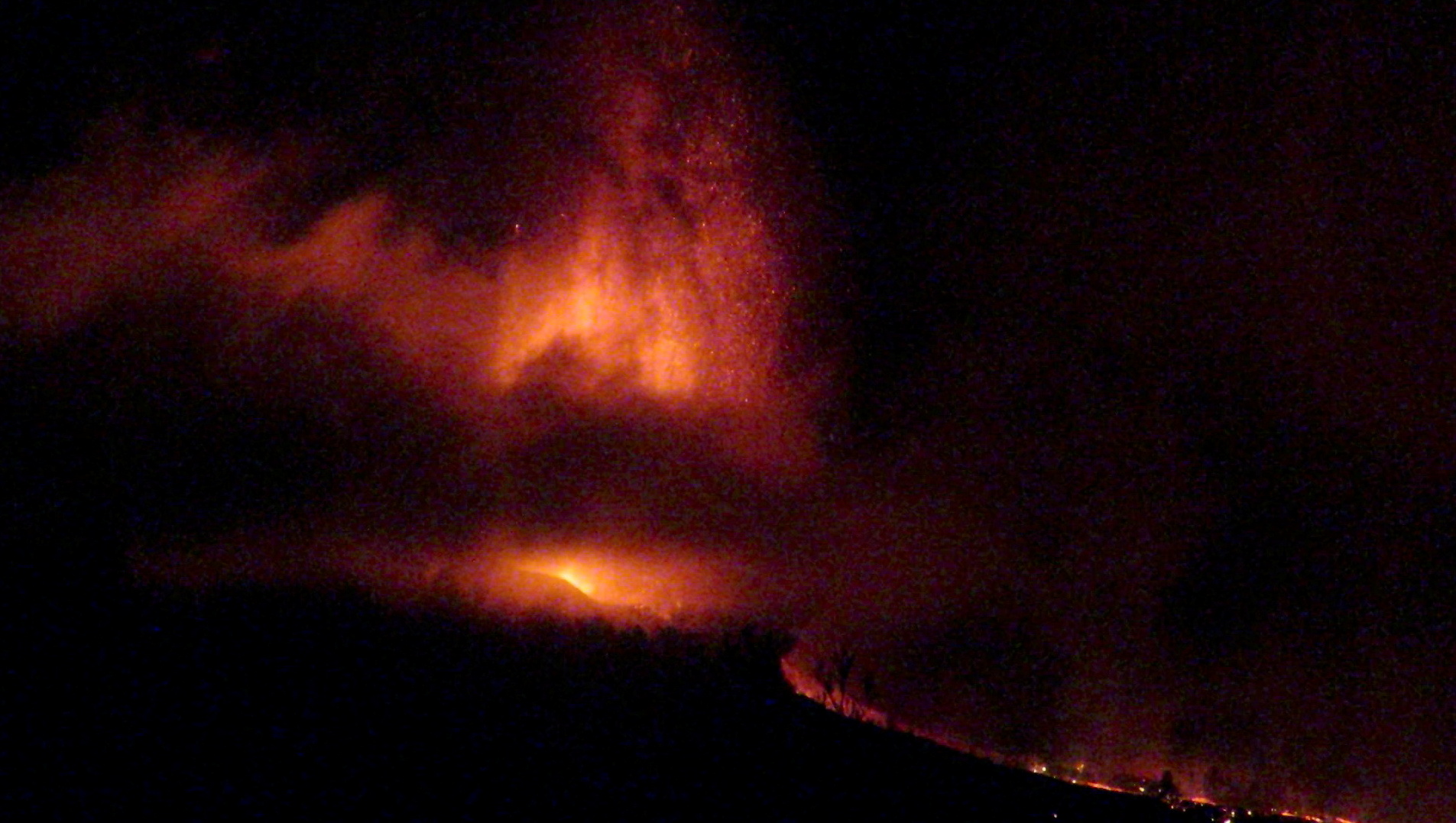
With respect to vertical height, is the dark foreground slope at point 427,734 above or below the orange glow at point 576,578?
below

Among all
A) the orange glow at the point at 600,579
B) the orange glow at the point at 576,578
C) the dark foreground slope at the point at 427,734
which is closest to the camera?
the dark foreground slope at the point at 427,734

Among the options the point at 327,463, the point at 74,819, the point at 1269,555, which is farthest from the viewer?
the point at 1269,555

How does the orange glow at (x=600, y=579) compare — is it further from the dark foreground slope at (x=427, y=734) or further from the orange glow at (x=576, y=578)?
the dark foreground slope at (x=427, y=734)

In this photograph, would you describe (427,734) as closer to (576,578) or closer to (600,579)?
(576,578)

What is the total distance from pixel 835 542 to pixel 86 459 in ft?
30.3

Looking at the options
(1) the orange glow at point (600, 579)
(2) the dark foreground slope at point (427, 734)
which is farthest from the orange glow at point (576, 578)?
(2) the dark foreground slope at point (427, 734)

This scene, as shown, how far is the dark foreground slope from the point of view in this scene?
680 cm

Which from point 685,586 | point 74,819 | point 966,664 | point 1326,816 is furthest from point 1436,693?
point 74,819

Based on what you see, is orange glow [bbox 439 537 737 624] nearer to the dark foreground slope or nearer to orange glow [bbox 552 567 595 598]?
orange glow [bbox 552 567 595 598]

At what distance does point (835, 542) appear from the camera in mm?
16219

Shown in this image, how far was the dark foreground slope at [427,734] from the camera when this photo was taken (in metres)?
6.80

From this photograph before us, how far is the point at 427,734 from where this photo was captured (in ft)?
25.4

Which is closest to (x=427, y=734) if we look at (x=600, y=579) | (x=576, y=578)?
(x=576, y=578)

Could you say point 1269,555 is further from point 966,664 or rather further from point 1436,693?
point 966,664
